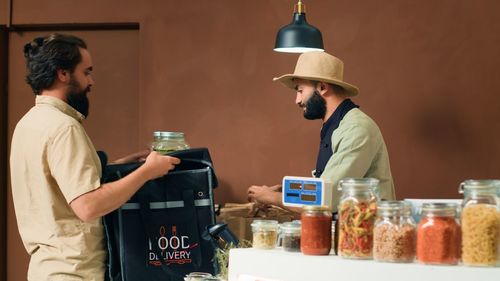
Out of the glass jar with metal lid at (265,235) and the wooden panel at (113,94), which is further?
the wooden panel at (113,94)

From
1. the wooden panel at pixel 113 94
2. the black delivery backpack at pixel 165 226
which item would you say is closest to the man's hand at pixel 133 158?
the black delivery backpack at pixel 165 226

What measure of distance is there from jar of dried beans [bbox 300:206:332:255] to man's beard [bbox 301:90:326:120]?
173 centimetres

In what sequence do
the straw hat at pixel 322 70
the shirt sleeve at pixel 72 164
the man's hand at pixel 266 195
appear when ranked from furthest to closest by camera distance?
the man's hand at pixel 266 195
the straw hat at pixel 322 70
the shirt sleeve at pixel 72 164

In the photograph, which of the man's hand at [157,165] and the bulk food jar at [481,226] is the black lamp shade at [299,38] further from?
the bulk food jar at [481,226]

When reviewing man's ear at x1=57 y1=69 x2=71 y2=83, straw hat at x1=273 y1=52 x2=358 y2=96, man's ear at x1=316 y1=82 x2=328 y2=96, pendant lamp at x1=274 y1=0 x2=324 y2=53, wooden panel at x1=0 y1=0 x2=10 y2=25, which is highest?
wooden panel at x1=0 y1=0 x2=10 y2=25

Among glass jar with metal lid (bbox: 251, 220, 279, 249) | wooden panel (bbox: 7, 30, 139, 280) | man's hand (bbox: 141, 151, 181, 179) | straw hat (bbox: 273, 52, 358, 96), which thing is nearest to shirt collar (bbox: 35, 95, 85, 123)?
man's hand (bbox: 141, 151, 181, 179)

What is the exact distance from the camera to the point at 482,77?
4.63 meters

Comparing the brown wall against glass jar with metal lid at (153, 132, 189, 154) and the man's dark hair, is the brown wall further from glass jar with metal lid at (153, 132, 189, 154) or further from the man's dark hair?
the man's dark hair

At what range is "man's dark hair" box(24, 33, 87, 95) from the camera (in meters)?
2.83

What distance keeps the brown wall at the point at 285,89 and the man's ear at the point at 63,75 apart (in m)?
2.29

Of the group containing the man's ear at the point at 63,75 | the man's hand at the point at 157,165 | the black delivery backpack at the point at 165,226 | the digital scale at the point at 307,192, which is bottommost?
the black delivery backpack at the point at 165,226

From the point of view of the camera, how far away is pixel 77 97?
2.87 meters

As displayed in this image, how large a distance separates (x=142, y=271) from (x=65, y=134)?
54cm

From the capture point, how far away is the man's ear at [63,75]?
2.85m
